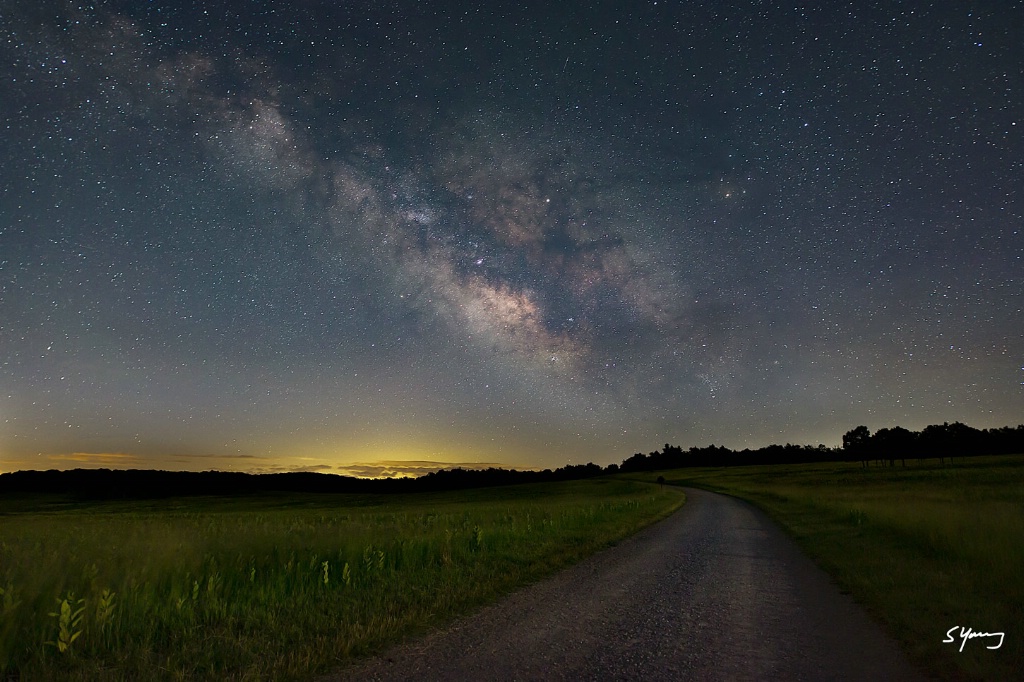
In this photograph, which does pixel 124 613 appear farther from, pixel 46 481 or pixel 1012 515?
pixel 46 481

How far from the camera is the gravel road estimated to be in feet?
17.8

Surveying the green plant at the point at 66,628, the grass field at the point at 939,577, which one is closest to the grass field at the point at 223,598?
the green plant at the point at 66,628

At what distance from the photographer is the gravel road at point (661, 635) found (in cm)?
544

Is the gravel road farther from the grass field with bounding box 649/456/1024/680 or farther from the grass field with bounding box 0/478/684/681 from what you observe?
the grass field with bounding box 0/478/684/681

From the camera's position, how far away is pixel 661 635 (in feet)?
21.7

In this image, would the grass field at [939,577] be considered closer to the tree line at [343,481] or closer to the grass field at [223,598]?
the grass field at [223,598]

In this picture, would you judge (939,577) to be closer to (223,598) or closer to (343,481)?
(223,598)

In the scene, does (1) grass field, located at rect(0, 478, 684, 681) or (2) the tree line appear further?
(2) the tree line

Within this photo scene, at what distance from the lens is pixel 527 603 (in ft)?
27.0
